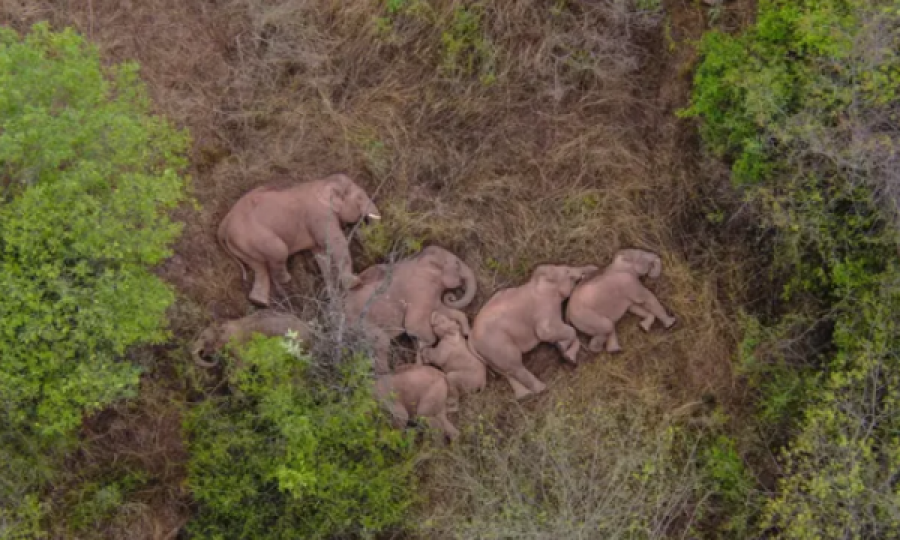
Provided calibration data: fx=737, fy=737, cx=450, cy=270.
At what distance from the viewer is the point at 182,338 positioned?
6.12 m

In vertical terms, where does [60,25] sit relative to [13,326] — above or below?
above

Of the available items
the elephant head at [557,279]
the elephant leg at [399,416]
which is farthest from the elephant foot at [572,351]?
the elephant leg at [399,416]

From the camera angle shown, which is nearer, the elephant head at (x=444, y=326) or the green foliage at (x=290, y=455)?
the green foliage at (x=290, y=455)

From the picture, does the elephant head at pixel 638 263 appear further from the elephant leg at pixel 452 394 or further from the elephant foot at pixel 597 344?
the elephant leg at pixel 452 394

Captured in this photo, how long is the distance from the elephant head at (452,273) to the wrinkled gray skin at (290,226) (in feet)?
1.92

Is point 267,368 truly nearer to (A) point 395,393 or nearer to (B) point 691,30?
(A) point 395,393

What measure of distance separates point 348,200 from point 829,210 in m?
3.87

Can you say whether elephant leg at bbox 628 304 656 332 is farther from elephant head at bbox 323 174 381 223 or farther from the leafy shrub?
elephant head at bbox 323 174 381 223

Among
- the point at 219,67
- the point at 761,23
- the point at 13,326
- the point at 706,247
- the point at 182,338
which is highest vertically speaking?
the point at 761,23

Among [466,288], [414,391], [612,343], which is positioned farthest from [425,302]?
[612,343]

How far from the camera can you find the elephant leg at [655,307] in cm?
633

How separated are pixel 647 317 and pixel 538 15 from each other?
9.32ft

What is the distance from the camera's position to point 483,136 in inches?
261

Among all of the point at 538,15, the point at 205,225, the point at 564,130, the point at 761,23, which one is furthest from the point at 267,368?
the point at 761,23
